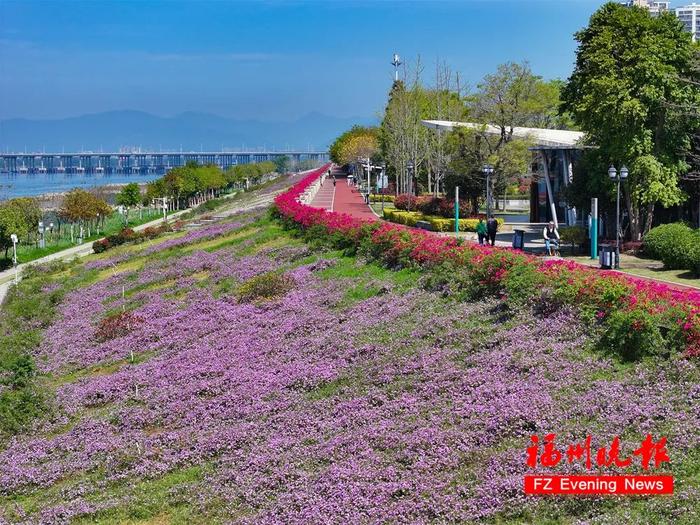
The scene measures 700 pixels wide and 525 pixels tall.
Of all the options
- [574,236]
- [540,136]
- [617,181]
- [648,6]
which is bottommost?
[574,236]

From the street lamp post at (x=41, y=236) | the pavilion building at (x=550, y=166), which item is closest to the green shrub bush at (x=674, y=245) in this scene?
the pavilion building at (x=550, y=166)

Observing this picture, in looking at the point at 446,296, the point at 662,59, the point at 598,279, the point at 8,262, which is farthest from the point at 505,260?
the point at 8,262

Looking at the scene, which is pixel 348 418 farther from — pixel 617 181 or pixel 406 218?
pixel 406 218

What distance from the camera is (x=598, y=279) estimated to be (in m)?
14.5

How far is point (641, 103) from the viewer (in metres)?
29.5

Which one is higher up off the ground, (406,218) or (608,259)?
(406,218)

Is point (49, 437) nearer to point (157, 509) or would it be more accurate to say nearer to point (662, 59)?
point (157, 509)

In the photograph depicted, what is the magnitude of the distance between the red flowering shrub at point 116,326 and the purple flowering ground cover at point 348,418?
157cm

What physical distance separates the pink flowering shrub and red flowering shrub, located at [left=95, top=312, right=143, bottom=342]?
7642 millimetres

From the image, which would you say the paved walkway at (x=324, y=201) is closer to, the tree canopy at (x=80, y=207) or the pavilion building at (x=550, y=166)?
the pavilion building at (x=550, y=166)

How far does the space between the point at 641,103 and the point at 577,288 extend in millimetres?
17451

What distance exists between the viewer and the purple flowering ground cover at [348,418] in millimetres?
10367

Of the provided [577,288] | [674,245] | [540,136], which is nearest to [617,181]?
[674,245]

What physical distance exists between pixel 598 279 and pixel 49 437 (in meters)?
11.1
